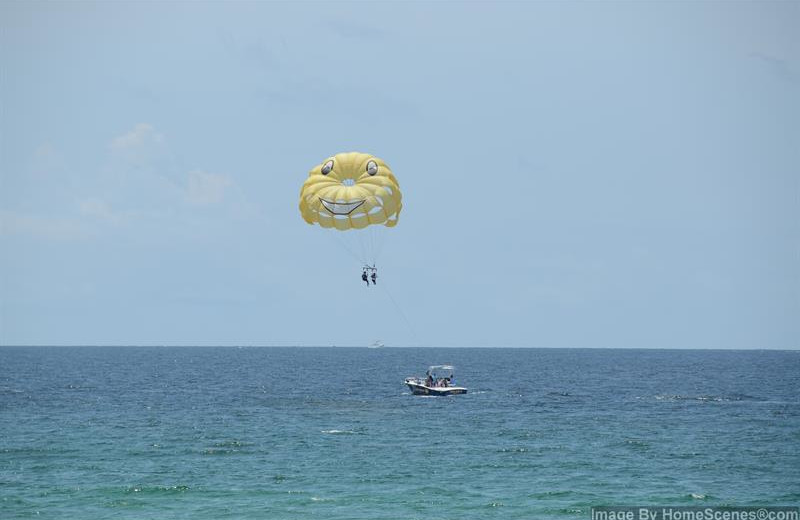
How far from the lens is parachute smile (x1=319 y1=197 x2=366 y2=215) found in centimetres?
5025

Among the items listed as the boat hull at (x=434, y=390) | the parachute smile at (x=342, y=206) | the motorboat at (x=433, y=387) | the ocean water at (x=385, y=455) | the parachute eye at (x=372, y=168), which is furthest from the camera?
the motorboat at (x=433, y=387)

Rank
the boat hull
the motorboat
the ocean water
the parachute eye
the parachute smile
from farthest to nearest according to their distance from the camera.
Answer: the motorboat → the boat hull → the parachute eye → the parachute smile → the ocean water

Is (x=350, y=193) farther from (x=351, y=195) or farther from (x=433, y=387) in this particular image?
(x=433, y=387)

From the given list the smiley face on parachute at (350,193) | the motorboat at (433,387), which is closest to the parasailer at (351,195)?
the smiley face on parachute at (350,193)

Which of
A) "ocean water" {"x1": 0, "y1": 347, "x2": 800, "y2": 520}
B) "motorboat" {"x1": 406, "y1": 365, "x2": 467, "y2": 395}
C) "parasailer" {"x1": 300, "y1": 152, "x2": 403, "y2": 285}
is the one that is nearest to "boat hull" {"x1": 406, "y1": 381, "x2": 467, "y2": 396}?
"motorboat" {"x1": 406, "y1": 365, "x2": 467, "y2": 395}

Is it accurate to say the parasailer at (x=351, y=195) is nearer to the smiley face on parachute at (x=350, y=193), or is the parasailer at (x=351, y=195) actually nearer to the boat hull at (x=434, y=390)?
the smiley face on parachute at (x=350, y=193)

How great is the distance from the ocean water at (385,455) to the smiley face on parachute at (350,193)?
13827mm

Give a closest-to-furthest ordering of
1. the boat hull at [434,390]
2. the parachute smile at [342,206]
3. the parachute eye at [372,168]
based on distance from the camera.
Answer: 1. the parachute smile at [342,206]
2. the parachute eye at [372,168]
3. the boat hull at [434,390]

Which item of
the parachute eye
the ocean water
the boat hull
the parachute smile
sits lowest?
the ocean water

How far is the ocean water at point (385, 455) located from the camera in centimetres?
4341

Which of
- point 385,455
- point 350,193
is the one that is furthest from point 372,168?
point 385,455

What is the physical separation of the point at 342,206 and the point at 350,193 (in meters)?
0.91

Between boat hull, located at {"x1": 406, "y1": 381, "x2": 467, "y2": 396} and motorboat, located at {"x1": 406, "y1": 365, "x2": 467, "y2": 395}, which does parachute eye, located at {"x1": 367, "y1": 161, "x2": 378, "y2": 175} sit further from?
boat hull, located at {"x1": 406, "y1": 381, "x2": 467, "y2": 396}

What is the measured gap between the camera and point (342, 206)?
1981 inches
